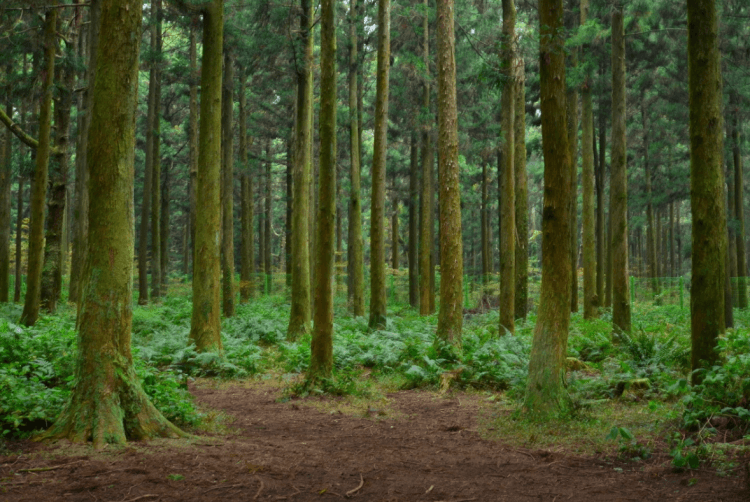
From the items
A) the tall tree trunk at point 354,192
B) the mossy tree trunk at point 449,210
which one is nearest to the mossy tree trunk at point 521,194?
the mossy tree trunk at point 449,210

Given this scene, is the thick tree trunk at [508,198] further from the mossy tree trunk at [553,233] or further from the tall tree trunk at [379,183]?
the mossy tree trunk at [553,233]

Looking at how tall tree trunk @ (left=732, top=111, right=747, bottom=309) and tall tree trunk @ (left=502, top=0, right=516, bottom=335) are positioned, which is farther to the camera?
tall tree trunk @ (left=732, top=111, right=747, bottom=309)

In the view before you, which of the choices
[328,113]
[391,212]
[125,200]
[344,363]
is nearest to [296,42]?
[328,113]

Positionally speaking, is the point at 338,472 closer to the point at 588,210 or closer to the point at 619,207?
the point at 619,207

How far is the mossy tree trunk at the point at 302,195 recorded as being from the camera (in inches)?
518

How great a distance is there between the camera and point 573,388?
25.4 ft

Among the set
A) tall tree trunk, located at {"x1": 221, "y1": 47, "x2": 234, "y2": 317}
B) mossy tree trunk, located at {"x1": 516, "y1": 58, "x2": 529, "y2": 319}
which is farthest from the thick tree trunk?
tall tree trunk, located at {"x1": 221, "y1": 47, "x2": 234, "y2": 317}

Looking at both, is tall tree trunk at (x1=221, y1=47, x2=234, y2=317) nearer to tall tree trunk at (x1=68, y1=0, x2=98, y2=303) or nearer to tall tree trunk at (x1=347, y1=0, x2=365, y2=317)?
tall tree trunk at (x1=347, y1=0, x2=365, y2=317)

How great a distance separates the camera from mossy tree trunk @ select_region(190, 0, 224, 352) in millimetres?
10555

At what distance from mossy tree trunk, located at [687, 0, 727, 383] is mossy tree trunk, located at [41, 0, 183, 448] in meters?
5.61

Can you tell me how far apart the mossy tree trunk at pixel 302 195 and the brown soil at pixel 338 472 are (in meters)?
6.51

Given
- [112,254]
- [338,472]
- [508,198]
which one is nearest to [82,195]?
[508,198]

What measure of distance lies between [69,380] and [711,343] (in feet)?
22.8

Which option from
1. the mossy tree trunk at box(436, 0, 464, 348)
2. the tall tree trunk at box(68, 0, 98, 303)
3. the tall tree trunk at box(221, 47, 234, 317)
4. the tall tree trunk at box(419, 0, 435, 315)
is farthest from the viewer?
the tall tree trunk at box(419, 0, 435, 315)
